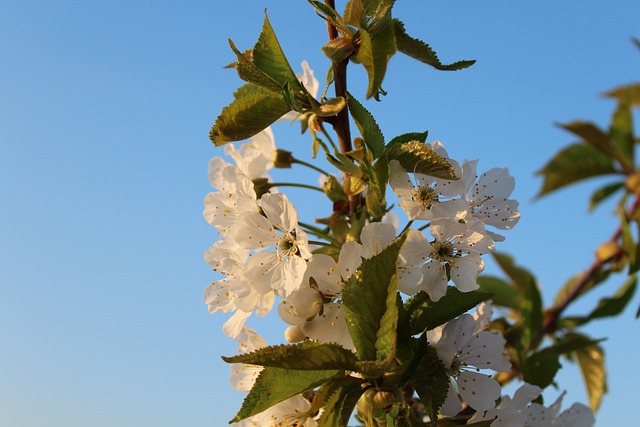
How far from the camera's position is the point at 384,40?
164 cm

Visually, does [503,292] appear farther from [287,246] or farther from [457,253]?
[287,246]

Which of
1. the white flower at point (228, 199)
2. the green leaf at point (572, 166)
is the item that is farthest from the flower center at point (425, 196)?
the green leaf at point (572, 166)

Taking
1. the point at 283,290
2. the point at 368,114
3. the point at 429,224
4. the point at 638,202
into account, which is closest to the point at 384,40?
the point at 368,114

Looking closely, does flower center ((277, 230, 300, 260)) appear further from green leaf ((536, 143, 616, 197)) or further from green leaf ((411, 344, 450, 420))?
green leaf ((536, 143, 616, 197))

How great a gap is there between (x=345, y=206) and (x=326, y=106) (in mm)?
334

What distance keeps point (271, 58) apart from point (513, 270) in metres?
2.37

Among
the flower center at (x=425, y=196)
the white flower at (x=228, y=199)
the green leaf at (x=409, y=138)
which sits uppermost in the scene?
the white flower at (x=228, y=199)

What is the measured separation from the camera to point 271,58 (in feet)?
5.75

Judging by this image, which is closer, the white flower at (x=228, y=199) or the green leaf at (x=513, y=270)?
the white flower at (x=228, y=199)

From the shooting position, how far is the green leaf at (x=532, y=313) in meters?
2.86

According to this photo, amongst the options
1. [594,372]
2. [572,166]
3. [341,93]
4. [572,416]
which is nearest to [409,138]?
[341,93]

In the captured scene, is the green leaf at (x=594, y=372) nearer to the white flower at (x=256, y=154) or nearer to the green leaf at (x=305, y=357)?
the white flower at (x=256, y=154)

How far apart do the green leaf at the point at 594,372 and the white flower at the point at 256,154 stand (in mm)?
2040

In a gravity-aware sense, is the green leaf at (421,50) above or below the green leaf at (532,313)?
above
